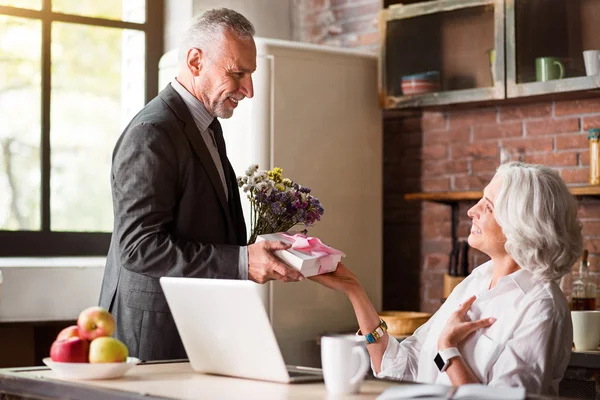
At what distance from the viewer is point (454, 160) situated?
4.62 metres

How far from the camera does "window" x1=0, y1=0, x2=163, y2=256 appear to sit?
4.51m

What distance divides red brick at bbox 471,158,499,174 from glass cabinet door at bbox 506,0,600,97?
0.45 metres

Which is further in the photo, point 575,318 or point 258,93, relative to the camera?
point 258,93

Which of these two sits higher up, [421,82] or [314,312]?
[421,82]

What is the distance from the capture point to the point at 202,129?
Result: 2816 millimetres

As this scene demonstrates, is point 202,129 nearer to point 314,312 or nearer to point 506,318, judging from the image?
point 506,318

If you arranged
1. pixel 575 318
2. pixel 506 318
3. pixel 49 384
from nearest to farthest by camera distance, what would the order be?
→ pixel 49 384 < pixel 506 318 < pixel 575 318

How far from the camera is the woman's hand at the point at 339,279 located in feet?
8.27

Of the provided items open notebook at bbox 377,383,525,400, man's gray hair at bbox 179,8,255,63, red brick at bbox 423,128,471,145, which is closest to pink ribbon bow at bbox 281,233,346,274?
open notebook at bbox 377,383,525,400

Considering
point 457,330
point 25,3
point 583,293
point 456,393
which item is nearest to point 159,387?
point 456,393

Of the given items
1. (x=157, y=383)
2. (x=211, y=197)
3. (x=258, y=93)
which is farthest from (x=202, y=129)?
(x=258, y=93)

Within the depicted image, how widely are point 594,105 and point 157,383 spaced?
2.63 meters

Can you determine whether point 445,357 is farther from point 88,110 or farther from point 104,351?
point 88,110

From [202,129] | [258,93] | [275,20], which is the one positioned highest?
[275,20]
